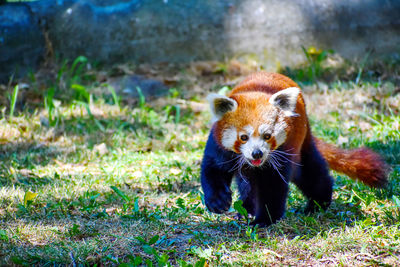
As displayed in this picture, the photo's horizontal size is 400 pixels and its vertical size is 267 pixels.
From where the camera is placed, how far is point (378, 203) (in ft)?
11.7

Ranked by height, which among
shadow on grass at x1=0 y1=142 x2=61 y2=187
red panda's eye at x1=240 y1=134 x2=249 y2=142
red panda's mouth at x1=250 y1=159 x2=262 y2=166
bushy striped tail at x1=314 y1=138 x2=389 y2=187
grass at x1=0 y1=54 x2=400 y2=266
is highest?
red panda's eye at x1=240 y1=134 x2=249 y2=142

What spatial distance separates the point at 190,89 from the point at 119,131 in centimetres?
171

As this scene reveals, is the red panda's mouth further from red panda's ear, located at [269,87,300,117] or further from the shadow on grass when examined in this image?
the shadow on grass

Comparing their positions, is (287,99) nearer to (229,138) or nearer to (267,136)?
(267,136)

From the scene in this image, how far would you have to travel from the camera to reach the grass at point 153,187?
2.92m

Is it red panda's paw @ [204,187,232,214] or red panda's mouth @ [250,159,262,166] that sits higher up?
red panda's mouth @ [250,159,262,166]

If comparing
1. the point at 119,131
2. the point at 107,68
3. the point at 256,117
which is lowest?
the point at 119,131

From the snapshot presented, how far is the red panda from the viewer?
10.6 ft

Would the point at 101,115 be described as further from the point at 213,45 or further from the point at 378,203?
the point at 378,203

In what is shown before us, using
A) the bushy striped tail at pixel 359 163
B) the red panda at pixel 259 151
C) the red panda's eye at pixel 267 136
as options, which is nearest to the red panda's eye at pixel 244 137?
the red panda at pixel 259 151

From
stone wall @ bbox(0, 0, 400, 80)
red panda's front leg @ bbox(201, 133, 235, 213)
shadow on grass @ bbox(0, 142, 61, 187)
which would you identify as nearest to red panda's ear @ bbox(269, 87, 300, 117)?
red panda's front leg @ bbox(201, 133, 235, 213)

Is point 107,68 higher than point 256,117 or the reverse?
the reverse

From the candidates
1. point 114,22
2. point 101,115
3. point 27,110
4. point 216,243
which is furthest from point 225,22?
point 216,243

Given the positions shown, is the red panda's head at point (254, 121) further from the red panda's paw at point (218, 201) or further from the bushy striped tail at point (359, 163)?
the bushy striped tail at point (359, 163)
